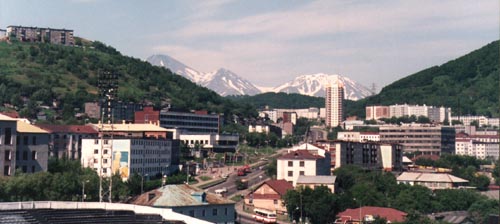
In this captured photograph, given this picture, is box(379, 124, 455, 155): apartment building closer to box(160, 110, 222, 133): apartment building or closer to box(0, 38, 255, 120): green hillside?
box(160, 110, 222, 133): apartment building

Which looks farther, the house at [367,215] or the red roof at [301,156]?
the red roof at [301,156]

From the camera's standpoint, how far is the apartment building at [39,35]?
142 meters

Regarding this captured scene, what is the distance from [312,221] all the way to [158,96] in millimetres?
78289

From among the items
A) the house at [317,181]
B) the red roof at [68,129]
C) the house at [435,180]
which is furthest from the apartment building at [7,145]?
the house at [435,180]

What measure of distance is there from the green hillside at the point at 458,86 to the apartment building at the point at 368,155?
62.8m

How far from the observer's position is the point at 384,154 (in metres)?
88.3

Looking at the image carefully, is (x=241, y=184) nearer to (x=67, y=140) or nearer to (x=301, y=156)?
(x=301, y=156)

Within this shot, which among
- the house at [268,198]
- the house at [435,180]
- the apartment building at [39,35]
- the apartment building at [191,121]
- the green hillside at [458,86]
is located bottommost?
the house at [268,198]

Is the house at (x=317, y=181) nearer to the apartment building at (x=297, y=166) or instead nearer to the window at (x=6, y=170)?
the apartment building at (x=297, y=166)

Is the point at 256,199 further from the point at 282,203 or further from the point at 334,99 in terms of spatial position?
the point at 334,99

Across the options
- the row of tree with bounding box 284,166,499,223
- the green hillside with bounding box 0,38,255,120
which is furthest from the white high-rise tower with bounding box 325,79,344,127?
the row of tree with bounding box 284,166,499,223

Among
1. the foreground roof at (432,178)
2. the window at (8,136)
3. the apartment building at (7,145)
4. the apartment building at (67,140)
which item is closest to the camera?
the apartment building at (7,145)

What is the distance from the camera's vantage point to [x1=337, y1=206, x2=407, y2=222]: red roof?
149ft

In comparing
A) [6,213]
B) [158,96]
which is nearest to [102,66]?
[158,96]
